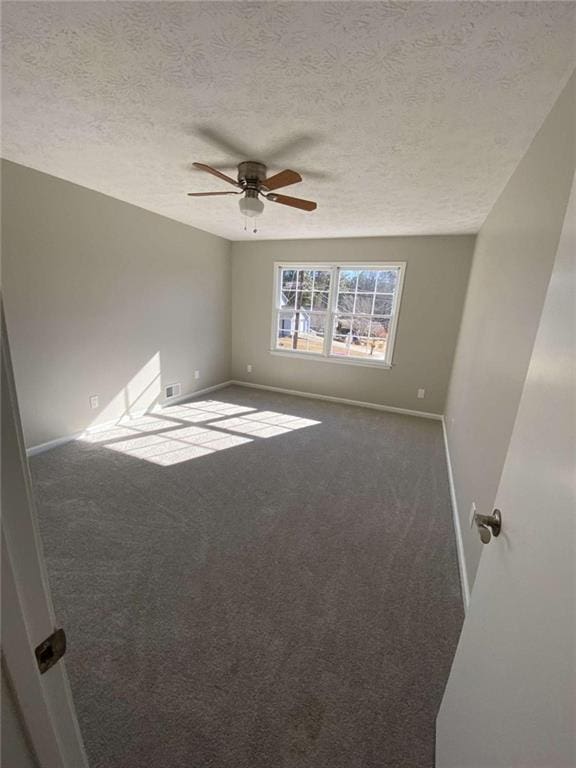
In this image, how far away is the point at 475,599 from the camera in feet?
3.00

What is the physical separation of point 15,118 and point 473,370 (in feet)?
11.0

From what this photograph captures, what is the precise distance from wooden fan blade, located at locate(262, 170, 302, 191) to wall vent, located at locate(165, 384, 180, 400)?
2.90 meters

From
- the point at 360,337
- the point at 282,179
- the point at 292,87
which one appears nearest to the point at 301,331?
the point at 360,337

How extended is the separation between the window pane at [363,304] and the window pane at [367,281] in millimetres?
103

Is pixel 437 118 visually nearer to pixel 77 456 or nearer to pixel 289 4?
pixel 289 4

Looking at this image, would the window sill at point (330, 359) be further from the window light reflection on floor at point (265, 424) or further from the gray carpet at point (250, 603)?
the gray carpet at point (250, 603)

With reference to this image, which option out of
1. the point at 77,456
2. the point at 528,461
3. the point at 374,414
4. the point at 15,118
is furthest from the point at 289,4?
the point at 374,414

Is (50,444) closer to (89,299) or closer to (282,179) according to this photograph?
(89,299)

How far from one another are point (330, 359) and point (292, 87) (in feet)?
11.7

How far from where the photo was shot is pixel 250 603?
Answer: 156cm

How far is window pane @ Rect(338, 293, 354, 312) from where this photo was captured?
4565mm

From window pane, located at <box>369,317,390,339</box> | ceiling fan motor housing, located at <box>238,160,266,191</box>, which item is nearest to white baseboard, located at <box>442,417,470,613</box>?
window pane, located at <box>369,317,390,339</box>

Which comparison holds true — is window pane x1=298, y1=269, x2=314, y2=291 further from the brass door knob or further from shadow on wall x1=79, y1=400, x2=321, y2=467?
the brass door knob

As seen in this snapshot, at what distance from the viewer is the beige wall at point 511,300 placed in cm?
127
